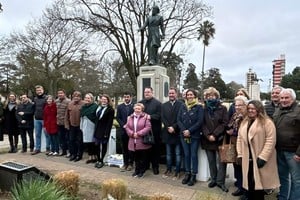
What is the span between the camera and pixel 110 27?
20891 mm

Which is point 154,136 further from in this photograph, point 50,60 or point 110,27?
point 50,60

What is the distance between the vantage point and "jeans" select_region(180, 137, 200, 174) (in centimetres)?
636

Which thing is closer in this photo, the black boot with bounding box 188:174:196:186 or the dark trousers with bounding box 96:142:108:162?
the black boot with bounding box 188:174:196:186

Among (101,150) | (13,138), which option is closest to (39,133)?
(13,138)

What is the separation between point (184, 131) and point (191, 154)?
1.65 feet

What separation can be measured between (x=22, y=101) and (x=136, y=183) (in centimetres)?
461

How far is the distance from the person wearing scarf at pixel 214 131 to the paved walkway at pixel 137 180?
0.25 m

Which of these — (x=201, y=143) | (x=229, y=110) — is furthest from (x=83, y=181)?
(x=229, y=110)

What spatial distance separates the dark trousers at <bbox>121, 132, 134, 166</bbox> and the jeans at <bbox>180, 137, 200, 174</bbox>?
61.8 inches

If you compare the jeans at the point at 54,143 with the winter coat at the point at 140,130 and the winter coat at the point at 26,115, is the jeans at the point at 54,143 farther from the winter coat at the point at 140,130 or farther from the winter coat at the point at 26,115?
the winter coat at the point at 140,130

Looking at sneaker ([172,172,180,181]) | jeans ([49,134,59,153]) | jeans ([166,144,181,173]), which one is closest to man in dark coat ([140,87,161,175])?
jeans ([166,144,181,173])

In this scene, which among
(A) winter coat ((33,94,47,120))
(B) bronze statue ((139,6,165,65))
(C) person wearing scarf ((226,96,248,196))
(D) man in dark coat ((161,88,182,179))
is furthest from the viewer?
(B) bronze statue ((139,6,165,65))

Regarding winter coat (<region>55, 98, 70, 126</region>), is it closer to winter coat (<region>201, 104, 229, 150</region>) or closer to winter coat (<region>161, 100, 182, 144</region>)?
winter coat (<region>161, 100, 182, 144</region>)

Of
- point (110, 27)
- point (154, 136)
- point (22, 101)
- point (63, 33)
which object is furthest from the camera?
point (63, 33)
